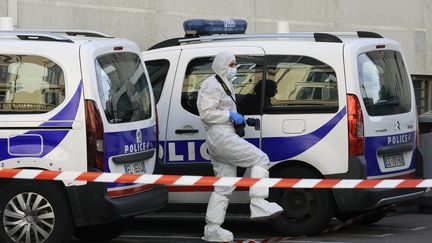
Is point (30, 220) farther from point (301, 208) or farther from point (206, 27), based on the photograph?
point (206, 27)

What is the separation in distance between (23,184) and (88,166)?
1.84 ft

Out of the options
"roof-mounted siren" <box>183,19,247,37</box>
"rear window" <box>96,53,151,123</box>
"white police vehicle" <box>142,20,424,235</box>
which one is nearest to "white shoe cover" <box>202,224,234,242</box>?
"white police vehicle" <box>142,20,424,235</box>

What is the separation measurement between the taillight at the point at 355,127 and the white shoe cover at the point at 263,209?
2.90ft

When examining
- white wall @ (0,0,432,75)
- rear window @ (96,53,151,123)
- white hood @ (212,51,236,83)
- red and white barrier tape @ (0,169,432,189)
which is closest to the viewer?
red and white barrier tape @ (0,169,432,189)

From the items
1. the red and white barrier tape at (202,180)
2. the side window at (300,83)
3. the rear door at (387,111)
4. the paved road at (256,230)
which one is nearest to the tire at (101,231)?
the paved road at (256,230)

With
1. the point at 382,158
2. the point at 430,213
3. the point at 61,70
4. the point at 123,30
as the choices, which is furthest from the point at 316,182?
the point at 123,30

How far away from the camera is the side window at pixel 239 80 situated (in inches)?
388

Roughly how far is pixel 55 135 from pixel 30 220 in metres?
0.73

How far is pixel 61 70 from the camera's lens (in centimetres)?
831

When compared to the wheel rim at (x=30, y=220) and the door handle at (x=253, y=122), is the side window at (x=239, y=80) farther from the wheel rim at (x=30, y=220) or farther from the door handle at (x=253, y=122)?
the wheel rim at (x=30, y=220)

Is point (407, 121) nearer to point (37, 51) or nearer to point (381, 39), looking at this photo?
point (381, 39)

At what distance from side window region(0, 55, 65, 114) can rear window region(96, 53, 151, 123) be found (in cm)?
38

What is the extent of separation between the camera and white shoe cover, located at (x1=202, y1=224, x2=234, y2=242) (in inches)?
366

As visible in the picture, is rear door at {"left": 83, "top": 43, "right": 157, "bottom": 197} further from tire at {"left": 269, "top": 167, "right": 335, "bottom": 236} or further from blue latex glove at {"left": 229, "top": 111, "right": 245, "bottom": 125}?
tire at {"left": 269, "top": 167, "right": 335, "bottom": 236}
